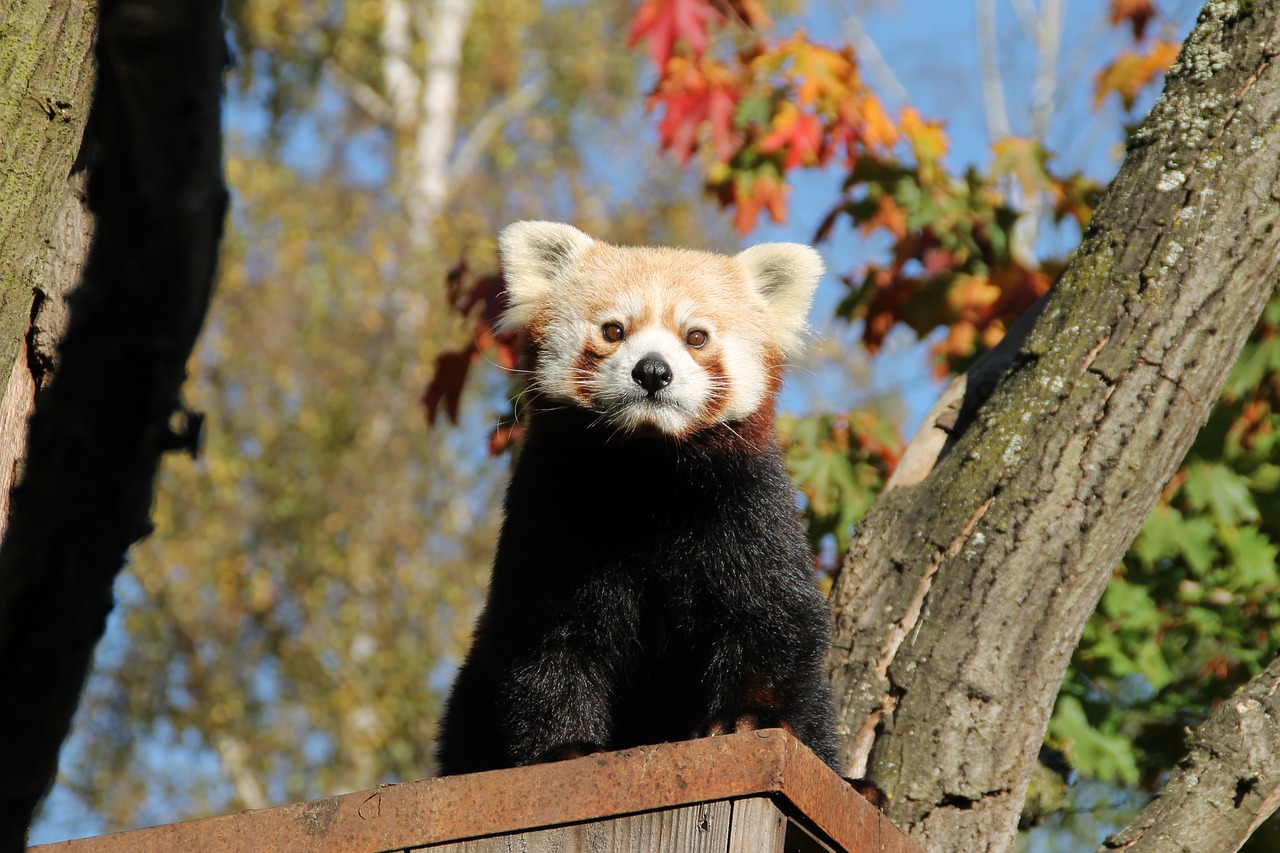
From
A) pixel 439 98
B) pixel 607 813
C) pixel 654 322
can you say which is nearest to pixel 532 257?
pixel 654 322

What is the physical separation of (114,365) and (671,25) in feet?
18.5

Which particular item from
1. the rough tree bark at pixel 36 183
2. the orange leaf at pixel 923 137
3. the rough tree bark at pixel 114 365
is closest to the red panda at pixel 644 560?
the rough tree bark at pixel 36 183

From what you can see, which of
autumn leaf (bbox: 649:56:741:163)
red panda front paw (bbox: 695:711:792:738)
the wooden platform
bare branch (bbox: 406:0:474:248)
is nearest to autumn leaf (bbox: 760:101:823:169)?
autumn leaf (bbox: 649:56:741:163)

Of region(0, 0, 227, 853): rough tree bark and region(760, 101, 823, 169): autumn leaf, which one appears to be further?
region(760, 101, 823, 169): autumn leaf

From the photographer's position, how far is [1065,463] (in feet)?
12.4

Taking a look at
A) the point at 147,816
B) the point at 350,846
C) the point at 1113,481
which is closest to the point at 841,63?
the point at 1113,481

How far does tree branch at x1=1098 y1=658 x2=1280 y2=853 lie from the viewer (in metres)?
3.46

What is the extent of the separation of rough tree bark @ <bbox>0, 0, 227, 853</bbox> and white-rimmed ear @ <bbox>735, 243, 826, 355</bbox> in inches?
122

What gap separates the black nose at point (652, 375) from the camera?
3.81 meters

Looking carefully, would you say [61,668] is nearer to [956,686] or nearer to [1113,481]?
[956,686]

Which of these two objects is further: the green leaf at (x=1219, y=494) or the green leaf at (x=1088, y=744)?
the green leaf at (x=1219, y=494)

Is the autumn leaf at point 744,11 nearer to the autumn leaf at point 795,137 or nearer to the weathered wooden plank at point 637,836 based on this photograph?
the autumn leaf at point 795,137

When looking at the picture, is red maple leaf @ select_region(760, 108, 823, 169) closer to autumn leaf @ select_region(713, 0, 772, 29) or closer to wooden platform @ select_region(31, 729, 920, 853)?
autumn leaf @ select_region(713, 0, 772, 29)

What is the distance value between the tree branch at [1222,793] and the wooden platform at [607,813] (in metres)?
0.83
